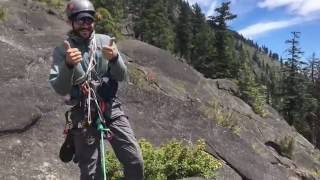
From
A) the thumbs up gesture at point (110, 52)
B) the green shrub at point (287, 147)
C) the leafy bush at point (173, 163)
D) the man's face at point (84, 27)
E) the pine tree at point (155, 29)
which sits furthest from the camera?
the pine tree at point (155, 29)

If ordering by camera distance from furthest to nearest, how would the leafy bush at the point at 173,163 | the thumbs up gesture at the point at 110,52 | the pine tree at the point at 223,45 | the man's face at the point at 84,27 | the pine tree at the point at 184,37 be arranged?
the pine tree at the point at 184,37
the pine tree at the point at 223,45
the leafy bush at the point at 173,163
the man's face at the point at 84,27
the thumbs up gesture at the point at 110,52

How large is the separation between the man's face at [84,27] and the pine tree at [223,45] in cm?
5931

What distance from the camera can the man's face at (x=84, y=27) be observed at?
526cm

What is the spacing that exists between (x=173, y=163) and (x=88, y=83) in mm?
3826

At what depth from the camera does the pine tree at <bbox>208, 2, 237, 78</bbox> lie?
65.1 m

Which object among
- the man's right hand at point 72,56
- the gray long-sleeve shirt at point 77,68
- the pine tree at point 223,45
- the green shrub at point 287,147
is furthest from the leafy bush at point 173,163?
the pine tree at point 223,45

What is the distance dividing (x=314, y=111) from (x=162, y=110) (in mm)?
58581

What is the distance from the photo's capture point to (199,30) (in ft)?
288

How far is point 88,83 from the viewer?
214 inches

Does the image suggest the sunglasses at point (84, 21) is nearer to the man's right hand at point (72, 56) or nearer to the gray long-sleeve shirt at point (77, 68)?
the gray long-sleeve shirt at point (77, 68)

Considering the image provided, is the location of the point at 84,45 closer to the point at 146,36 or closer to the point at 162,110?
the point at 162,110

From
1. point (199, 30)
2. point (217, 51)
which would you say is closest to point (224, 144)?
point (217, 51)

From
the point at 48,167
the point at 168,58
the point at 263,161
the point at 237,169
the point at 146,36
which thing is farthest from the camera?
the point at 146,36

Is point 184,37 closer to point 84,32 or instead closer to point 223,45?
point 223,45
